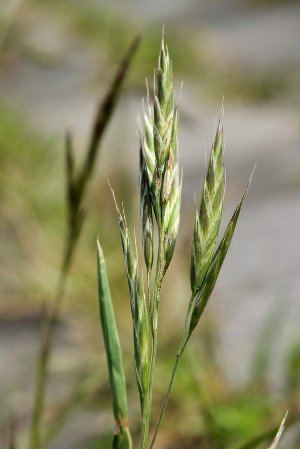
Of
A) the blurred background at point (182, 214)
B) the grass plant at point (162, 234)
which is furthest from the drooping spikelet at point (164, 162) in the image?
the blurred background at point (182, 214)

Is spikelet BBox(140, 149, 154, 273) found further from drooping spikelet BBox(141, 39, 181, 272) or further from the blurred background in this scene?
the blurred background

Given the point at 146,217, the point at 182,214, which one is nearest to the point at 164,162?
the point at 146,217

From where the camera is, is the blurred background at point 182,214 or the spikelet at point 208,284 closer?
the spikelet at point 208,284

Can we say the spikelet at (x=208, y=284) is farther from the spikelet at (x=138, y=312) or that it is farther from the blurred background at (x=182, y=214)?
the blurred background at (x=182, y=214)

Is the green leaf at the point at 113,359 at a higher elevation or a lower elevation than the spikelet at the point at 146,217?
lower

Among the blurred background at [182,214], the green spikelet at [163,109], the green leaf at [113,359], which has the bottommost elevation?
the green leaf at [113,359]

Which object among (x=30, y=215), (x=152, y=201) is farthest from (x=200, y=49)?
(x=152, y=201)

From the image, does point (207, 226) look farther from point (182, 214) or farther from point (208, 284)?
point (182, 214)
